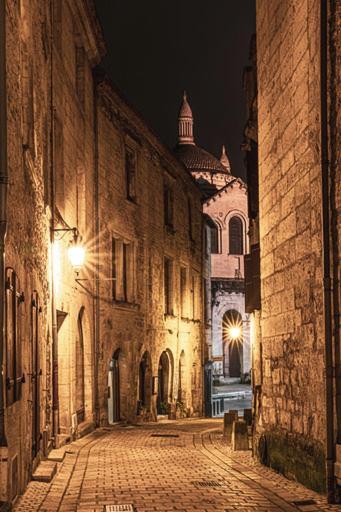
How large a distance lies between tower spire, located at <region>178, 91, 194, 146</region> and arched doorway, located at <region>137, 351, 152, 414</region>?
157ft

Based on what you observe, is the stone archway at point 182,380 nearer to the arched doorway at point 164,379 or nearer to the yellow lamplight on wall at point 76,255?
the arched doorway at point 164,379

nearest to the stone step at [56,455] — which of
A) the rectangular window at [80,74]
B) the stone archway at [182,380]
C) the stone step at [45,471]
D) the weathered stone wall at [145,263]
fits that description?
the stone step at [45,471]

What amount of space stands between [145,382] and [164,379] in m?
3.34

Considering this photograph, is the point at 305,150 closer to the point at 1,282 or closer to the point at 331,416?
the point at 331,416

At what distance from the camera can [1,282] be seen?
7.09 metres

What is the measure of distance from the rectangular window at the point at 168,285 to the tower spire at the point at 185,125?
43.8 meters

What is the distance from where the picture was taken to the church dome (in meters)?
61.9

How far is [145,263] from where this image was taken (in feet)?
76.0

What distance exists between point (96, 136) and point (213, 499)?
1157cm

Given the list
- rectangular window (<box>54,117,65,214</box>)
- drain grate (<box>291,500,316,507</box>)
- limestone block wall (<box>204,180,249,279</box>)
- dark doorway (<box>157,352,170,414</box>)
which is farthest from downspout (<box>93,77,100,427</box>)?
limestone block wall (<box>204,180,249,279</box>)

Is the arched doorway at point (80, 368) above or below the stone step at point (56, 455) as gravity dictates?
above

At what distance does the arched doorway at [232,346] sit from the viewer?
50.7 meters

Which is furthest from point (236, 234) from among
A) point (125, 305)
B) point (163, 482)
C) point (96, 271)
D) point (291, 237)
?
point (163, 482)

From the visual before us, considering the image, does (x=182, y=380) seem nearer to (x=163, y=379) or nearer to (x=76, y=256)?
(x=163, y=379)
